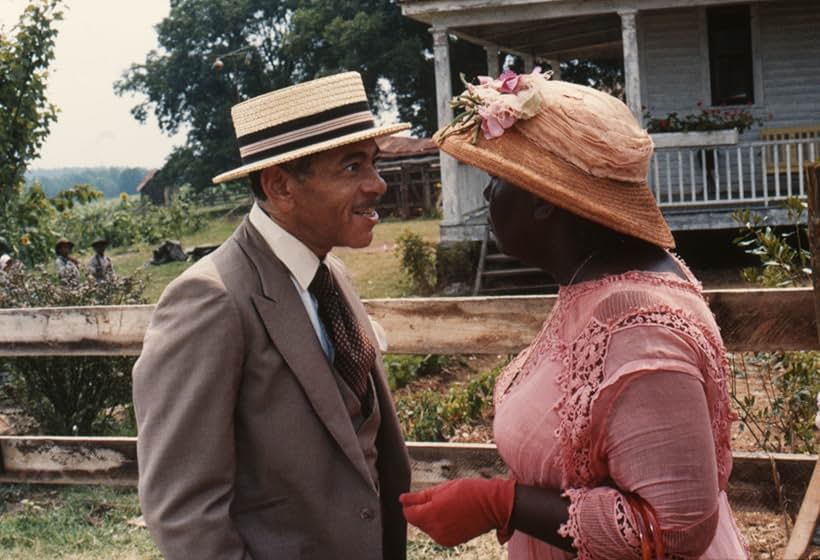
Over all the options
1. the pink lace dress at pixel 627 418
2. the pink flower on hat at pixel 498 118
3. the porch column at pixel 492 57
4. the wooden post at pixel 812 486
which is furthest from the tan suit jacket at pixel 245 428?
the porch column at pixel 492 57

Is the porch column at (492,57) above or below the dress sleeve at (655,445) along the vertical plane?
above

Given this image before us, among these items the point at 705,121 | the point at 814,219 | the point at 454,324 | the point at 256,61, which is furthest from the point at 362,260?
the point at 256,61

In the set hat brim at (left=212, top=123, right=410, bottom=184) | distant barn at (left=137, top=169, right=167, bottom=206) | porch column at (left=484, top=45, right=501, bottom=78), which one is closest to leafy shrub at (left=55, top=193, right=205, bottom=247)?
porch column at (left=484, top=45, right=501, bottom=78)

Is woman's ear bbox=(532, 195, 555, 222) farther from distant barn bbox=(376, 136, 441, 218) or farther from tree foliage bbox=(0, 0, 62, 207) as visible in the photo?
distant barn bbox=(376, 136, 441, 218)

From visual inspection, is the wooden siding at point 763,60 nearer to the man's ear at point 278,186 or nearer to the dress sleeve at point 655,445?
the man's ear at point 278,186

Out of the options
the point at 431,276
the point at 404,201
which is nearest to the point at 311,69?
the point at 404,201

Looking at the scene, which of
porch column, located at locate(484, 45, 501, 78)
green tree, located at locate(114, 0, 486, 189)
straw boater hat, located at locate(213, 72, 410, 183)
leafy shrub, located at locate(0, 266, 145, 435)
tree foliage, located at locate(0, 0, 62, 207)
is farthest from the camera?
green tree, located at locate(114, 0, 486, 189)

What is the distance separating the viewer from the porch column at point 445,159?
1340 cm

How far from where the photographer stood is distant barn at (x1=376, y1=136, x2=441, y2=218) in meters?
31.6

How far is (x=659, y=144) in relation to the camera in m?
12.9

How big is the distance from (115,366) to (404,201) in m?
24.7

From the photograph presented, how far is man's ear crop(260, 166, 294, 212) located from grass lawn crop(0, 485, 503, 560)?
8.05 feet

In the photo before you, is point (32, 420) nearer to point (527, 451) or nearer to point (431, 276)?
point (527, 451)

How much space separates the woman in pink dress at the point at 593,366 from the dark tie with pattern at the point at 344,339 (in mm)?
381
